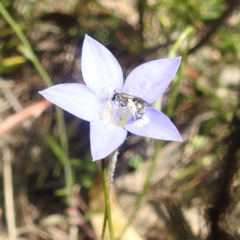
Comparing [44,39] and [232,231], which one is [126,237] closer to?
[232,231]

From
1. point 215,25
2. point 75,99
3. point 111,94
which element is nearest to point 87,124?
point 215,25

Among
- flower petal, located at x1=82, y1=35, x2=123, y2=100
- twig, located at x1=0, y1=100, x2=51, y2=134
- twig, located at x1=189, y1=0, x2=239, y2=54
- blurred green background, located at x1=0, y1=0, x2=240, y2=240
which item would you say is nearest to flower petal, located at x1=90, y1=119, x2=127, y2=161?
flower petal, located at x1=82, y1=35, x2=123, y2=100

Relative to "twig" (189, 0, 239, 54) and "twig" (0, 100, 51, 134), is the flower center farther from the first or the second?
"twig" (189, 0, 239, 54)

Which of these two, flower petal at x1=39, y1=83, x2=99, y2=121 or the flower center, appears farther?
the flower center

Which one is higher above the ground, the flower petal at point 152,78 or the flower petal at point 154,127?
the flower petal at point 152,78

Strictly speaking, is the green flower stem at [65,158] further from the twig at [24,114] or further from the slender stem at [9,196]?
the slender stem at [9,196]

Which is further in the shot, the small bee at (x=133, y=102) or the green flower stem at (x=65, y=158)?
the green flower stem at (x=65, y=158)

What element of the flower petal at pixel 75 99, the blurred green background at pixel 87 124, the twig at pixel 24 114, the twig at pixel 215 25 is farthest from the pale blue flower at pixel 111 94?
the twig at pixel 215 25
